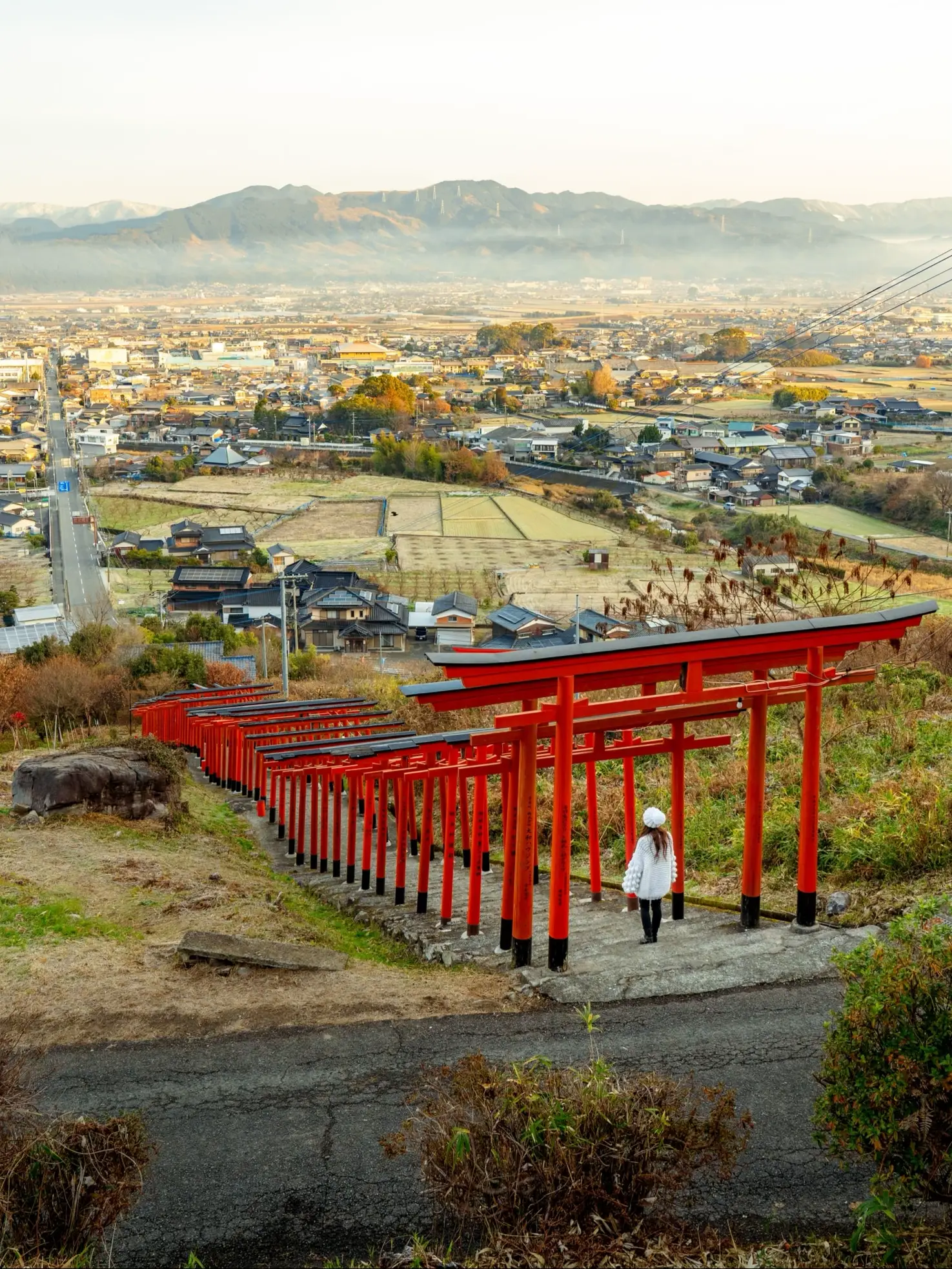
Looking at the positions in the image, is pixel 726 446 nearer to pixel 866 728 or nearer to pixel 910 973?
pixel 866 728

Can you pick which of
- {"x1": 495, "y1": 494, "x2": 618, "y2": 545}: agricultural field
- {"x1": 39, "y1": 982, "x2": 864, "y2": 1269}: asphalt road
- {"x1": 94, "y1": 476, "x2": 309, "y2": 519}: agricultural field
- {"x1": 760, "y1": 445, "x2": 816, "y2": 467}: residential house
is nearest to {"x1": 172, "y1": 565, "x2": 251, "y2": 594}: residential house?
{"x1": 495, "y1": 494, "x2": 618, "y2": 545}: agricultural field

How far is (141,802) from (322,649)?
61.9 ft

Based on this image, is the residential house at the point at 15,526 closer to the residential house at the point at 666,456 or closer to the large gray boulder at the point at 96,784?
the residential house at the point at 666,456

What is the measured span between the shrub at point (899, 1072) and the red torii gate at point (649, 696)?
Answer: 213 centimetres

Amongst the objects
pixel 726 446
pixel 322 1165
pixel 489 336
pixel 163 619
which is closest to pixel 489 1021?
pixel 322 1165

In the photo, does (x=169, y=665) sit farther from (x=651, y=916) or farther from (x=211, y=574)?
(x=651, y=916)

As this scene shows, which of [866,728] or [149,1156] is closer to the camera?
[149,1156]

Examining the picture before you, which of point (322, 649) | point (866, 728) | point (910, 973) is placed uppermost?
point (910, 973)

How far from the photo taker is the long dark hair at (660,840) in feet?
20.0

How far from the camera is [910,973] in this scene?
3.55 meters

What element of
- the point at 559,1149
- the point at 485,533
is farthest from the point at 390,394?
the point at 559,1149

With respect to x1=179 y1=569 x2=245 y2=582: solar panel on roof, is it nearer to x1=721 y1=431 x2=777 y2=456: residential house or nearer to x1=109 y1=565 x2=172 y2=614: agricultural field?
x1=109 y1=565 x2=172 y2=614: agricultural field

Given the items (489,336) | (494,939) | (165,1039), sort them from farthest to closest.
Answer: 1. (489,336)
2. (494,939)
3. (165,1039)

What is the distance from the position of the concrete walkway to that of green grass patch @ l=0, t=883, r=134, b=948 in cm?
183
